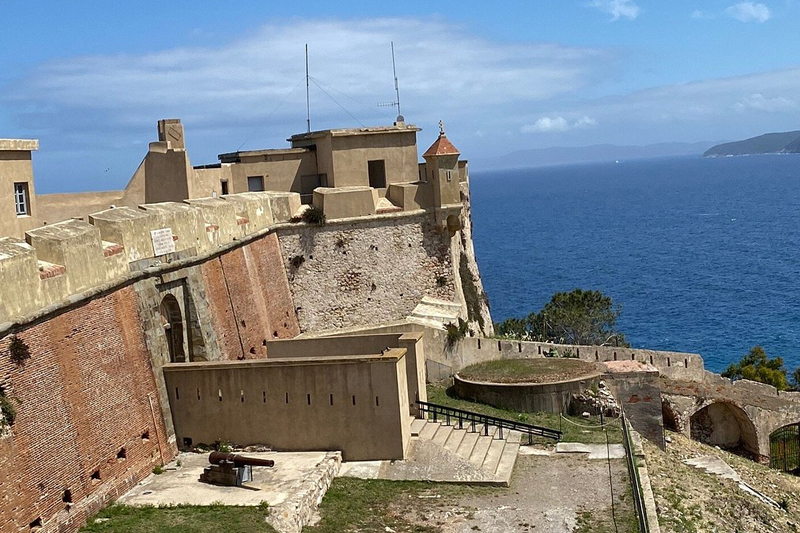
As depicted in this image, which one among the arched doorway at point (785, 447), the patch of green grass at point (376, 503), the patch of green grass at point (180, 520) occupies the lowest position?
the arched doorway at point (785, 447)

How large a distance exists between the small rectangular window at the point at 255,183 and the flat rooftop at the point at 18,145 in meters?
9.15

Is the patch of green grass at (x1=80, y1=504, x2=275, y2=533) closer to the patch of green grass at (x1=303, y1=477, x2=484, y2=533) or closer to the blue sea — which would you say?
the patch of green grass at (x1=303, y1=477, x2=484, y2=533)

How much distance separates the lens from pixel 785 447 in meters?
35.9

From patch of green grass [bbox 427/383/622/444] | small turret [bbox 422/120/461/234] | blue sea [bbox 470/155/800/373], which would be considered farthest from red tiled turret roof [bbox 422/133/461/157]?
blue sea [bbox 470/155/800/373]

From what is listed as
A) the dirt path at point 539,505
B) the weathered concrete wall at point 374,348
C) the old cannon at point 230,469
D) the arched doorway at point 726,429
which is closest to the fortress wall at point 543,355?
the arched doorway at point 726,429

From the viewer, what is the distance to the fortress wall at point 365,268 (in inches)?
1323

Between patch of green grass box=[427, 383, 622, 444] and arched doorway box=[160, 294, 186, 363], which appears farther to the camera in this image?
patch of green grass box=[427, 383, 622, 444]

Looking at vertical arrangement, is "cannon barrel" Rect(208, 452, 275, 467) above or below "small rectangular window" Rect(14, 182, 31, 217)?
below

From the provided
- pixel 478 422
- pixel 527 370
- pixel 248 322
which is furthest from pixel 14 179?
pixel 527 370

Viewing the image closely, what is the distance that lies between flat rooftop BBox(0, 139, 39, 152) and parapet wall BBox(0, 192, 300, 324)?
16.7 ft

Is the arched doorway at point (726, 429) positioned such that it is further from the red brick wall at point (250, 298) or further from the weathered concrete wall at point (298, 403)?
the weathered concrete wall at point (298, 403)

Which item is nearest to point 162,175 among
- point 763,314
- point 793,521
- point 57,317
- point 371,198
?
point 371,198

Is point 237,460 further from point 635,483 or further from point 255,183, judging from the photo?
point 255,183

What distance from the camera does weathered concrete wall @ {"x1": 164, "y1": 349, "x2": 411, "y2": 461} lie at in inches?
910
